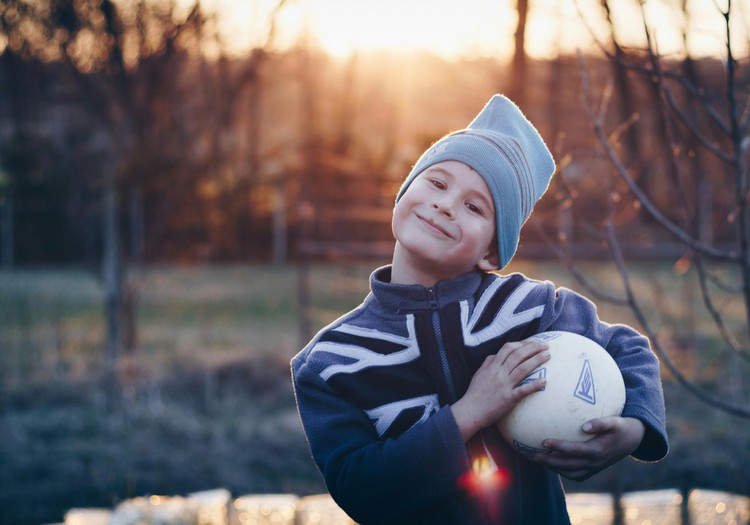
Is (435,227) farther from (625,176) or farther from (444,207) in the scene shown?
(625,176)

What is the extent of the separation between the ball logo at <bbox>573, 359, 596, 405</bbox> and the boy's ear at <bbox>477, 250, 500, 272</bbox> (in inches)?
13.7

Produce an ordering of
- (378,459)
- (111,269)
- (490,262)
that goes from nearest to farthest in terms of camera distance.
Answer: (378,459) < (490,262) < (111,269)

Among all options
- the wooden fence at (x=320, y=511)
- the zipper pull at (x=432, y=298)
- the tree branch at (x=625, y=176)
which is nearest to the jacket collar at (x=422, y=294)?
the zipper pull at (x=432, y=298)

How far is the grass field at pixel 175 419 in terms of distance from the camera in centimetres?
516

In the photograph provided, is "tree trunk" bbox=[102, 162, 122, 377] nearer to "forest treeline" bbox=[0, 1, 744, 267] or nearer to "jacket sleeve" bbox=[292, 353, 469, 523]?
"forest treeline" bbox=[0, 1, 744, 267]

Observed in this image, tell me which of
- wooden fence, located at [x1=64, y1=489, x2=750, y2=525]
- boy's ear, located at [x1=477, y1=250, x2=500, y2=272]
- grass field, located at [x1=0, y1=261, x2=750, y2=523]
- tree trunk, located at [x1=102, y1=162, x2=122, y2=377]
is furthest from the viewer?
tree trunk, located at [x1=102, y1=162, x2=122, y2=377]

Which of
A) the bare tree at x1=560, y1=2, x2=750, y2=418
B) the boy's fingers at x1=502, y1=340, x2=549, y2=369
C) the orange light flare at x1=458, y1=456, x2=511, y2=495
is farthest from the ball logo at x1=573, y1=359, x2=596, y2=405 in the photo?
the bare tree at x1=560, y1=2, x2=750, y2=418

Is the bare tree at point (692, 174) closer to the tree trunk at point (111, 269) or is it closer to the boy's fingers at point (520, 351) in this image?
the boy's fingers at point (520, 351)

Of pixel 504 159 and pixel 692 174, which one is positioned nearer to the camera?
pixel 504 159

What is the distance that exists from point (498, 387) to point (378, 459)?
0.33m

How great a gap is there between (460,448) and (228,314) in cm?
996

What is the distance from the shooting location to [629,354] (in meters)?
2.27

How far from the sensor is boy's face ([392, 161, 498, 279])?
6.84 ft

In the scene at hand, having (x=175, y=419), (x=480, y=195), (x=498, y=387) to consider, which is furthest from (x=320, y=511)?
(x=175, y=419)
